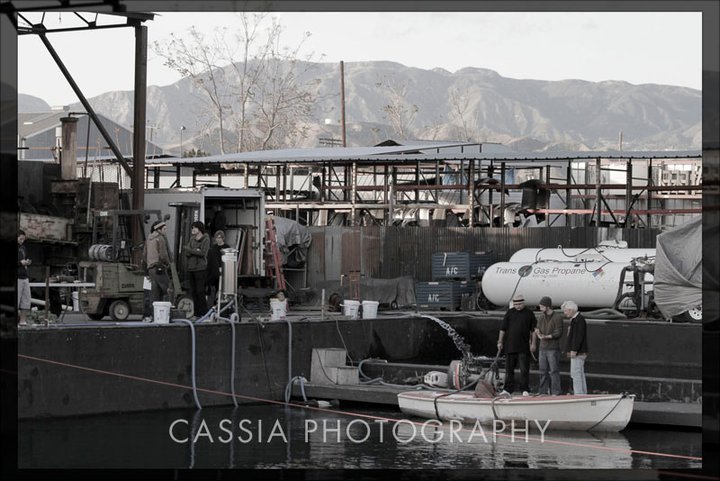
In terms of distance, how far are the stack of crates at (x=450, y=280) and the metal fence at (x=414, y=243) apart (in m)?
0.71

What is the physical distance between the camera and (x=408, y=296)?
36.3 meters

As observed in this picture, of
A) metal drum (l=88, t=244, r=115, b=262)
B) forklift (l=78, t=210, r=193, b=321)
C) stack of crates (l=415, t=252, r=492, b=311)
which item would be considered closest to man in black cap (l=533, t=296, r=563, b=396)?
forklift (l=78, t=210, r=193, b=321)

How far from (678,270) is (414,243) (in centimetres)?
858

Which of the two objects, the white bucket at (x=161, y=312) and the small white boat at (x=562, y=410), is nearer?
the small white boat at (x=562, y=410)

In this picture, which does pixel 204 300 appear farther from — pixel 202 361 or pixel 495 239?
pixel 495 239

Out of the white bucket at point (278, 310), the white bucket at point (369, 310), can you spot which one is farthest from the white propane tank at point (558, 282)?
the white bucket at point (278, 310)

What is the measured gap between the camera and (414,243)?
37594 mm

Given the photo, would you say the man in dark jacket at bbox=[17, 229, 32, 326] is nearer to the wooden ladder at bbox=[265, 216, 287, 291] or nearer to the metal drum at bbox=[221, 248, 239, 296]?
the metal drum at bbox=[221, 248, 239, 296]

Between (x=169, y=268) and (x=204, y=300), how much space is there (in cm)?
103

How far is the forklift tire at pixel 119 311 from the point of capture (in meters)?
28.0

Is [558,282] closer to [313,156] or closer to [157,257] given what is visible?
[157,257]

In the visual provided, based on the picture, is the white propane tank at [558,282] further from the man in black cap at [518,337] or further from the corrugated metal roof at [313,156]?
the corrugated metal roof at [313,156]

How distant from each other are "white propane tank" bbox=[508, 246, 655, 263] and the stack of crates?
1050 mm

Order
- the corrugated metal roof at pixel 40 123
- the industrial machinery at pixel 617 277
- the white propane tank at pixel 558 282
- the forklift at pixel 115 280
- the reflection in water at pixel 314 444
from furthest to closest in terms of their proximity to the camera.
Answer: the corrugated metal roof at pixel 40 123
the white propane tank at pixel 558 282
the industrial machinery at pixel 617 277
the forklift at pixel 115 280
the reflection in water at pixel 314 444
